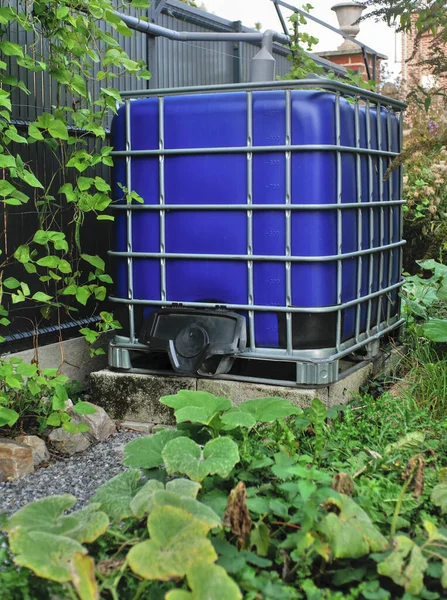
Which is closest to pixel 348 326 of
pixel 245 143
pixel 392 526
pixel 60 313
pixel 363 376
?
pixel 363 376

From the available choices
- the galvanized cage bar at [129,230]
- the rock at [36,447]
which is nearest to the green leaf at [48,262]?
the galvanized cage bar at [129,230]

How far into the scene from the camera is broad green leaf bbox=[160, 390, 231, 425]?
239cm

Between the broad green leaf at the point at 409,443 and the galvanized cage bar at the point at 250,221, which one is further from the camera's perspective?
the galvanized cage bar at the point at 250,221

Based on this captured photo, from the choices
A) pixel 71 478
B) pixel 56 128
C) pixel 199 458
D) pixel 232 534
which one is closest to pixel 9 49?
pixel 56 128

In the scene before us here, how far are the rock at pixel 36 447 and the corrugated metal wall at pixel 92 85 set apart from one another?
1.99 ft

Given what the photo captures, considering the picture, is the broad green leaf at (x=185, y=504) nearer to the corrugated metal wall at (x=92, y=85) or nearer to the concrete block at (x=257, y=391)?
the concrete block at (x=257, y=391)

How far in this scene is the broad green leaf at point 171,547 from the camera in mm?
1582

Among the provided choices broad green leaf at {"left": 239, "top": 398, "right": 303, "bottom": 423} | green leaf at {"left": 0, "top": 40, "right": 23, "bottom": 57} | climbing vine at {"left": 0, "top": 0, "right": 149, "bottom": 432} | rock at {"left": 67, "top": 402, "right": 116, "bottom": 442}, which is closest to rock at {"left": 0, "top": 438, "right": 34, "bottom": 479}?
climbing vine at {"left": 0, "top": 0, "right": 149, "bottom": 432}

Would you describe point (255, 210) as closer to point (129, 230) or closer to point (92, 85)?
point (129, 230)

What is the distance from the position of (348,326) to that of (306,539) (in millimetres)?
1936

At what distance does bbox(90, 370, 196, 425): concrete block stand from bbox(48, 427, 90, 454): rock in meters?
0.40

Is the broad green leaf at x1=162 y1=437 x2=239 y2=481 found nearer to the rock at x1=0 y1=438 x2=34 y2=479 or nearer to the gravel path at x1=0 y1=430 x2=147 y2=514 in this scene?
the gravel path at x1=0 y1=430 x2=147 y2=514

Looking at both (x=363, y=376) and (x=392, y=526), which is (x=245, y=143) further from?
(x=392, y=526)

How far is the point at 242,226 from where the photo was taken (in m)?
3.31
